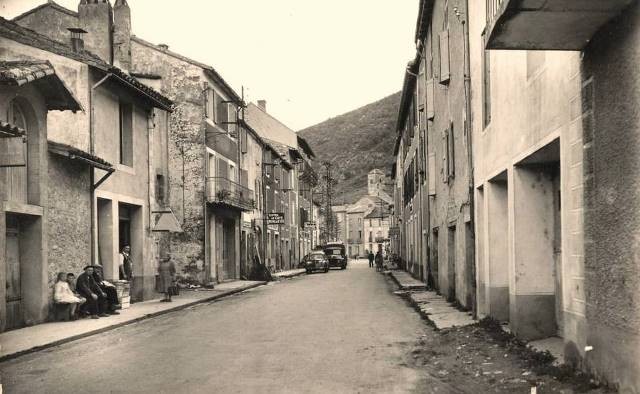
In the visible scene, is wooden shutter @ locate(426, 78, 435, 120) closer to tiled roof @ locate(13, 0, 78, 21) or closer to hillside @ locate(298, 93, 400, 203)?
tiled roof @ locate(13, 0, 78, 21)

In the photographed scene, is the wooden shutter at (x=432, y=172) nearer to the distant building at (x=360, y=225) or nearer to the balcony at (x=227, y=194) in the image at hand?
the balcony at (x=227, y=194)

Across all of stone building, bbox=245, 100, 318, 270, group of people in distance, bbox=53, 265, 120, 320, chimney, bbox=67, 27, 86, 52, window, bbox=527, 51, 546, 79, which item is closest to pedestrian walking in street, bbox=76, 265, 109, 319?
group of people in distance, bbox=53, 265, 120, 320

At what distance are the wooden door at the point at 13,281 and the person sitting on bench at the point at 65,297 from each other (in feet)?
2.54

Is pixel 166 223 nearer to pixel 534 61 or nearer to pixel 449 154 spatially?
pixel 449 154

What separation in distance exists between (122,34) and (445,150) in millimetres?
10938

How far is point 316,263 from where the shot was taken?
45.6 metres

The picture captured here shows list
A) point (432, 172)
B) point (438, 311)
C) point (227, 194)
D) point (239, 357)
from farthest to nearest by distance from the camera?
point (227, 194) < point (432, 172) < point (438, 311) < point (239, 357)

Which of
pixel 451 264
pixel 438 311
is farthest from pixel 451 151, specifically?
pixel 438 311

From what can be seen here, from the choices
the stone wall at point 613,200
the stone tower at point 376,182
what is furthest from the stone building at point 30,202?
the stone tower at point 376,182

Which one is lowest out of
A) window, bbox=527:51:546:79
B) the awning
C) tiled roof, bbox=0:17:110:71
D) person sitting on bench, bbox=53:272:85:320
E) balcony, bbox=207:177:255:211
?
person sitting on bench, bbox=53:272:85:320

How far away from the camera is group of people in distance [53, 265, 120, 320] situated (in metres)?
14.3

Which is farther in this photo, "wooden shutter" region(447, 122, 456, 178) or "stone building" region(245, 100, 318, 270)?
"stone building" region(245, 100, 318, 270)

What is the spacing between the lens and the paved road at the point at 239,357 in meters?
7.29

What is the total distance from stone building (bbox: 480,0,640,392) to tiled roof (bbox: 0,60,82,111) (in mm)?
7565
